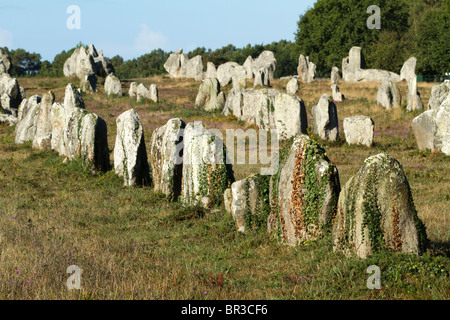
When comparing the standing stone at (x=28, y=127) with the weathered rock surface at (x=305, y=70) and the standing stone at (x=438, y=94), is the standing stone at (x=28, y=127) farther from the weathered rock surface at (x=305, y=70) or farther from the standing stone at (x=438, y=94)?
the weathered rock surface at (x=305, y=70)

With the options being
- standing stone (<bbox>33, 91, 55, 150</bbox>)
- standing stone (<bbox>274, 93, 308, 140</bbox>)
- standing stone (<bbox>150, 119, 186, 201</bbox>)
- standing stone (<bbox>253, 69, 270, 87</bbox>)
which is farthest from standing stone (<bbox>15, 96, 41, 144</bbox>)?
standing stone (<bbox>253, 69, 270, 87</bbox>)

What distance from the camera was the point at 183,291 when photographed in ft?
25.0

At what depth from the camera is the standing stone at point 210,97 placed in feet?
132

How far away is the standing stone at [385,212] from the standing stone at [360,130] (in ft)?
55.2

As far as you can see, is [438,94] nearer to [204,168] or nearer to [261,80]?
[204,168]

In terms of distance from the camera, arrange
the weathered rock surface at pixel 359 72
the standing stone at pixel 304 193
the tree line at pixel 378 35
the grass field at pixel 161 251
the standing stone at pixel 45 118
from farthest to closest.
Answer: the tree line at pixel 378 35
the weathered rock surface at pixel 359 72
the standing stone at pixel 45 118
the standing stone at pixel 304 193
the grass field at pixel 161 251

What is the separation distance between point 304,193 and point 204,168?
14.8 ft

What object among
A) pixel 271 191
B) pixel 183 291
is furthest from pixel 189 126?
pixel 183 291

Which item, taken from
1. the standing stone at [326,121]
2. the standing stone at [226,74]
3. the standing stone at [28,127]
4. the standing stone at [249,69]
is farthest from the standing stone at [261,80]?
the standing stone at [28,127]

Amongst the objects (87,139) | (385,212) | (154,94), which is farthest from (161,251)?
(154,94)

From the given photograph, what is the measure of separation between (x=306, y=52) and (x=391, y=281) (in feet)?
248

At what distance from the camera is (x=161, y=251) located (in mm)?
10203

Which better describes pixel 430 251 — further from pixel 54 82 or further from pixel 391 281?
pixel 54 82

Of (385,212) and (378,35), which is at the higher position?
(378,35)
